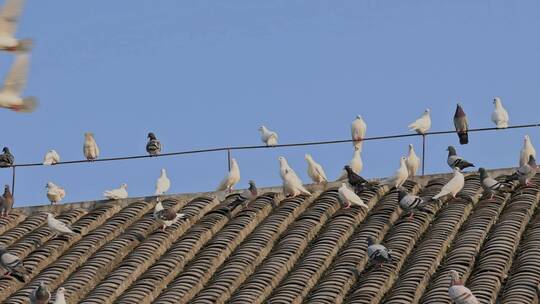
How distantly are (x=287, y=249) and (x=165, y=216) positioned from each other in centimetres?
211

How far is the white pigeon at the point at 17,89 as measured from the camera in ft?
8.36

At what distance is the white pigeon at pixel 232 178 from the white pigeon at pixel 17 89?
14349 mm

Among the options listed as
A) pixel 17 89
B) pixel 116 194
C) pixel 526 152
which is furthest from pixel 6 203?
pixel 17 89

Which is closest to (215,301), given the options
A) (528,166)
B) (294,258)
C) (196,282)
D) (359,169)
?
(196,282)

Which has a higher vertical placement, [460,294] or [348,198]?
[348,198]

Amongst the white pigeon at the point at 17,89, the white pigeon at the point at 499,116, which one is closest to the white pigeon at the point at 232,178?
the white pigeon at the point at 499,116

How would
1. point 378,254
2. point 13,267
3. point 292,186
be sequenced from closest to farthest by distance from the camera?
point 378,254 → point 13,267 → point 292,186

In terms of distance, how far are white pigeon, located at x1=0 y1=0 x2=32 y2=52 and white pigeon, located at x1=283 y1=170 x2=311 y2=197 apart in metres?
12.4

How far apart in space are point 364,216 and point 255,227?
4.17 feet

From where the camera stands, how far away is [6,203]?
16.2 meters

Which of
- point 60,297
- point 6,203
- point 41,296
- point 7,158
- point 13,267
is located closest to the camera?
point 60,297

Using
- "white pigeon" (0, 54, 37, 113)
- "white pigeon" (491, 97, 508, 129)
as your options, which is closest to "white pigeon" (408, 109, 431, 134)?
"white pigeon" (491, 97, 508, 129)

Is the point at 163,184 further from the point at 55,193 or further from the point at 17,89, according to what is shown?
the point at 17,89

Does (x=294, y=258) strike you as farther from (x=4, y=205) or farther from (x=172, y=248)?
(x=4, y=205)
